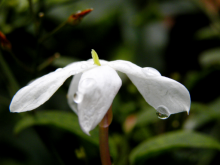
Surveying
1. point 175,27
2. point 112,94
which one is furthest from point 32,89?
point 175,27

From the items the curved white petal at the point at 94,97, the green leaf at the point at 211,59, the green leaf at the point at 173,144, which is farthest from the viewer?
the green leaf at the point at 211,59

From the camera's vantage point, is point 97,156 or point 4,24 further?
point 4,24

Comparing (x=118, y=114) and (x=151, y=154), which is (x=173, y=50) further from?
(x=151, y=154)

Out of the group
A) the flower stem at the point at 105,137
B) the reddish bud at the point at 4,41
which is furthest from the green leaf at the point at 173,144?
the reddish bud at the point at 4,41

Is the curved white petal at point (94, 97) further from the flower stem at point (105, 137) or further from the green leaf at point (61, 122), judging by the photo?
the green leaf at point (61, 122)

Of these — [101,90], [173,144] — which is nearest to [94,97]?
[101,90]

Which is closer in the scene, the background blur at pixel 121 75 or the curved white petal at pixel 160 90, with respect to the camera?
the curved white petal at pixel 160 90
